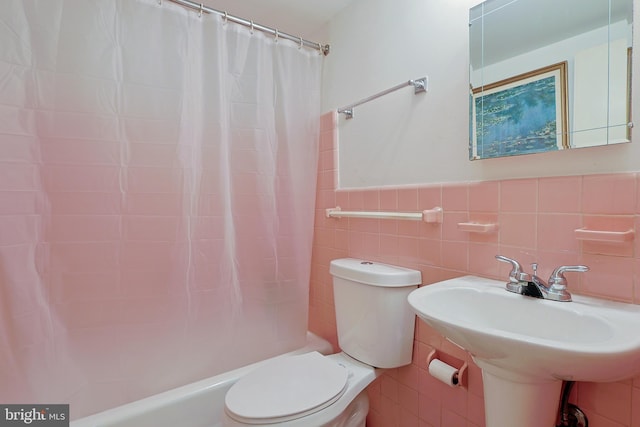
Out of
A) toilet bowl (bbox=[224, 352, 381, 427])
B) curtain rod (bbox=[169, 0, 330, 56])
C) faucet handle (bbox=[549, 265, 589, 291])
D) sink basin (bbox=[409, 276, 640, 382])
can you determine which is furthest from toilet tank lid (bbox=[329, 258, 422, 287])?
curtain rod (bbox=[169, 0, 330, 56])

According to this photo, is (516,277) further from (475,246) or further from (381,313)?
(381,313)

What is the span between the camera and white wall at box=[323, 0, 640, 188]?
941 mm

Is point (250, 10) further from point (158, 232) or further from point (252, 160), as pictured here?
point (158, 232)

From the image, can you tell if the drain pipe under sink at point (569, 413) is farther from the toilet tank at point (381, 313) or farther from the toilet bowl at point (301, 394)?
the toilet bowl at point (301, 394)

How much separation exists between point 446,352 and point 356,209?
0.73m

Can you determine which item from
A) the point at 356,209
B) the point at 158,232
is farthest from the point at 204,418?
the point at 356,209

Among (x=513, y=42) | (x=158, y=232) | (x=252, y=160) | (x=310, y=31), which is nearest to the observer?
(x=513, y=42)

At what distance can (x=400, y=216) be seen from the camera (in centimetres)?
123

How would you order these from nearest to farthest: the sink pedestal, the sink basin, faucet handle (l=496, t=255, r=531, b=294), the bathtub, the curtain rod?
the sink basin
the sink pedestal
faucet handle (l=496, t=255, r=531, b=294)
the bathtub
the curtain rod

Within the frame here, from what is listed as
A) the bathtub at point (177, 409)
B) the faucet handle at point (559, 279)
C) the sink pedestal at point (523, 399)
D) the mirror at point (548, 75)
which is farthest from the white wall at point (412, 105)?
the bathtub at point (177, 409)

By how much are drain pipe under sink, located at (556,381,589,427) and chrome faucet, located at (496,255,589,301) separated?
9.7 inches

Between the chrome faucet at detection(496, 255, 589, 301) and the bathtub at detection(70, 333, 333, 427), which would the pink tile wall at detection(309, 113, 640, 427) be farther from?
the bathtub at detection(70, 333, 333, 427)

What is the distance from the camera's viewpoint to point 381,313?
1204 millimetres

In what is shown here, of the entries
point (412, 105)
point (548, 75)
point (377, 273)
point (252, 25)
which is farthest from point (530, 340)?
point (252, 25)
